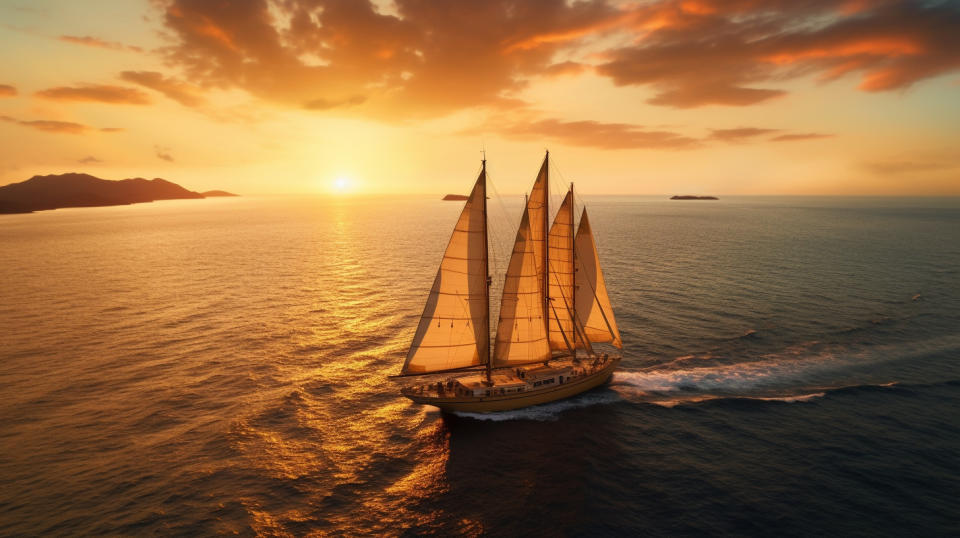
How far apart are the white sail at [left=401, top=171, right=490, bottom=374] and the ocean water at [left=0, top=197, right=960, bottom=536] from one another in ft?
18.7

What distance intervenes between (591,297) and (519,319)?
10.2 m

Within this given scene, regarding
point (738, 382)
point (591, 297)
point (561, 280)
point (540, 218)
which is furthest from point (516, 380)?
point (738, 382)

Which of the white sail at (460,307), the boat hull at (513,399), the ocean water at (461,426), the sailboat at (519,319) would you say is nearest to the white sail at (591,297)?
the sailboat at (519,319)

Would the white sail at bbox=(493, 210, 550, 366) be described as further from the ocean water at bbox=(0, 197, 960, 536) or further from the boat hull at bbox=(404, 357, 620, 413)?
the ocean water at bbox=(0, 197, 960, 536)

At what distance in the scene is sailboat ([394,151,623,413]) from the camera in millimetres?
35812

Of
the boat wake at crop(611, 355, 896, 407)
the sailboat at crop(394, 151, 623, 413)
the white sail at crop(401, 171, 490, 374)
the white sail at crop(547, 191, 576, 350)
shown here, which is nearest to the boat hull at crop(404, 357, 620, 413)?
the sailboat at crop(394, 151, 623, 413)

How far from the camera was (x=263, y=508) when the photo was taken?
88.7ft

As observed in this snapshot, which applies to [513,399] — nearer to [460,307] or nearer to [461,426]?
[461,426]

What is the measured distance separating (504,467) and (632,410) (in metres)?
14.4

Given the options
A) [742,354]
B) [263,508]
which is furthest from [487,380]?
[742,354]

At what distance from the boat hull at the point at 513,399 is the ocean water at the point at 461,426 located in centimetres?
95

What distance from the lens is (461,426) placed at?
36.8m

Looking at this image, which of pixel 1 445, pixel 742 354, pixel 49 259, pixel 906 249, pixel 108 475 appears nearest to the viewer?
pixel 108 475

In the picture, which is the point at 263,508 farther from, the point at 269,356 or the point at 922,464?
the point at 922,464
